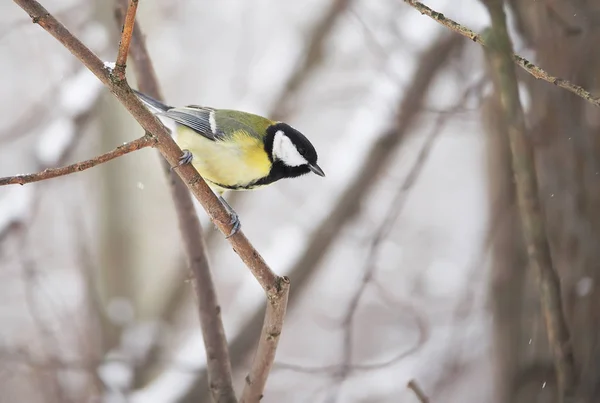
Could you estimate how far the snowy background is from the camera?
3.43 metres

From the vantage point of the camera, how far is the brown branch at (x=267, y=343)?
153 cm

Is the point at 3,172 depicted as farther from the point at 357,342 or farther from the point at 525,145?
the point at 525,145

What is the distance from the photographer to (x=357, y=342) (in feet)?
21.6

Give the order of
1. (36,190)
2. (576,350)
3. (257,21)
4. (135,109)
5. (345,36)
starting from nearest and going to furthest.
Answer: (135,109) < (576,350) < (36,190) < (345,36) < (257,21)

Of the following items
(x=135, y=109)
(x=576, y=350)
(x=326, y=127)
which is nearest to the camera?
(x=135, y=109)

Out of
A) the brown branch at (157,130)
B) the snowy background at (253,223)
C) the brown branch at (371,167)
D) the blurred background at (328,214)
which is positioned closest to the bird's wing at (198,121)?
the snowy background at (253,223)

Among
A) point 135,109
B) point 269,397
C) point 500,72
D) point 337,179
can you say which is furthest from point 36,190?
point 269,397

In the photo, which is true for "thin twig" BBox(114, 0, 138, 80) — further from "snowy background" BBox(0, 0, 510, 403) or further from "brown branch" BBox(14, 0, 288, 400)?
Result: "snowy background" BBox(0, 0, 510, 403)

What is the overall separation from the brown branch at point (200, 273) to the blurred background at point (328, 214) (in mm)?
360

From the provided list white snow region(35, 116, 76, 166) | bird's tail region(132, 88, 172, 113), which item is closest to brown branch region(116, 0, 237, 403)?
bird's tail region(132, 88, 172, 113)

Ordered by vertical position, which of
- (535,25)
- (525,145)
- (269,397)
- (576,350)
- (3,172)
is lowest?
(576,350)

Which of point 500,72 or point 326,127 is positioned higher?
point 326,127

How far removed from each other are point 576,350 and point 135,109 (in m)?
1.60

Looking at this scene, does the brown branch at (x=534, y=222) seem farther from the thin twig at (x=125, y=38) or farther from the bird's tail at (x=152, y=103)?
the bird's tail at (x=152, y=103)
